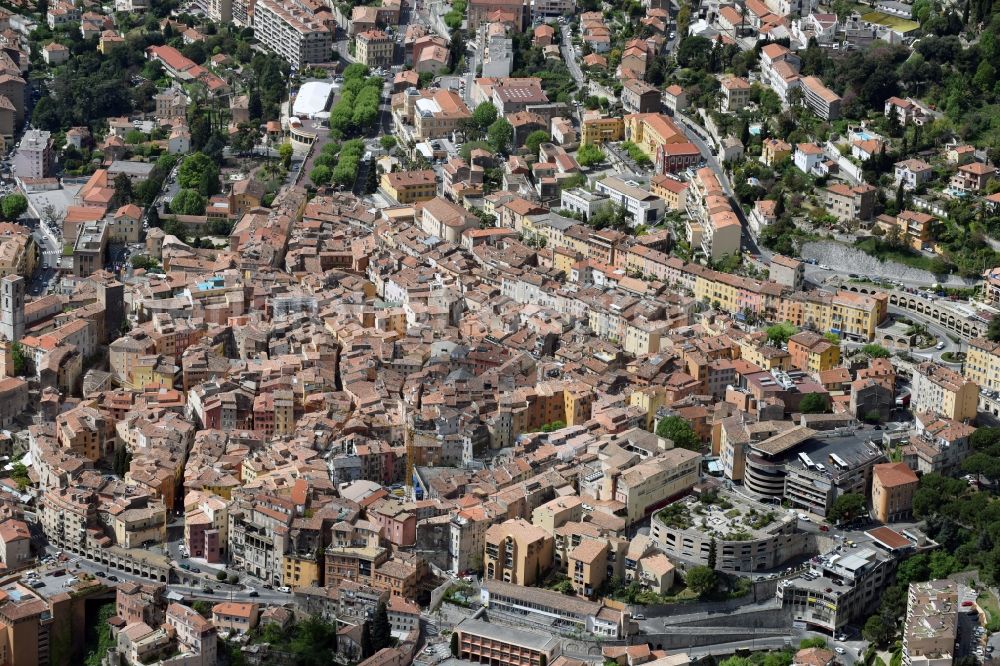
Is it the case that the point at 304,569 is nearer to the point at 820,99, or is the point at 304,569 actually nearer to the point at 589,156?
the point at 589,156

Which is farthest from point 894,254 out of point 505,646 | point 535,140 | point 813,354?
point 505,646

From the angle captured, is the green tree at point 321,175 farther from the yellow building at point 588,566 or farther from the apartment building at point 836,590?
the apartment building at point 836,590

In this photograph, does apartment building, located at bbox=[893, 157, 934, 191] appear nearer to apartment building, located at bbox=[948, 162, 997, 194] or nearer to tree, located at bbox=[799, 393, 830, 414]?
apartment building, located at bbox=[948, 162, 997, 194]

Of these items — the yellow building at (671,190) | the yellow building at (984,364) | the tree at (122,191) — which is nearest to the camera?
the yellow building at (984,364)

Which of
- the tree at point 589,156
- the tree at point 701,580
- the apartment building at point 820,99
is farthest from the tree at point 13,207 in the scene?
the tree at point 701,580

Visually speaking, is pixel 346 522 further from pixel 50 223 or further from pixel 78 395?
pixel 50 223
